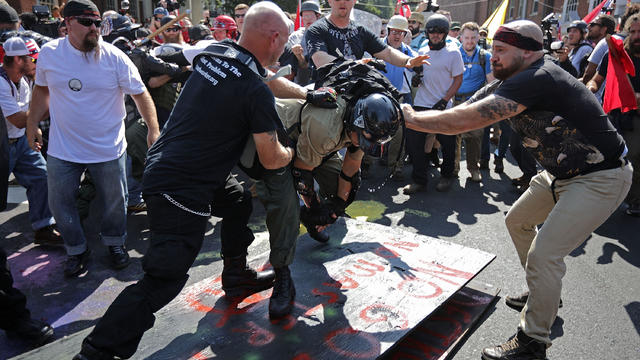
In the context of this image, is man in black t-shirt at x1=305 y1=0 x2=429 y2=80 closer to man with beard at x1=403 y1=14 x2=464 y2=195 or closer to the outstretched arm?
the outstretched arm

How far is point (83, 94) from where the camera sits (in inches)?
132

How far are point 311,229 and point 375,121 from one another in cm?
128

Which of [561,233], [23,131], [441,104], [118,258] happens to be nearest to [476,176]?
[441,104]

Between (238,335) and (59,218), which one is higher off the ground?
(59,218)

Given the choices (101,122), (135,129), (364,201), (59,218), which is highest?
(101,122)

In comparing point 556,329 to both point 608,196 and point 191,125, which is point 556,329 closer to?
point 608,196

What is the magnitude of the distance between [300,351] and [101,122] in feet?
7.67

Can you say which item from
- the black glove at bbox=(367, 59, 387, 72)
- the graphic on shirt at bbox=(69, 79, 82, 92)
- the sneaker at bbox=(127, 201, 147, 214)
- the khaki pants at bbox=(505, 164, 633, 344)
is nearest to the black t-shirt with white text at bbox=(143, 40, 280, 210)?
the black glove at bbox=(367, 59, 387, 72)

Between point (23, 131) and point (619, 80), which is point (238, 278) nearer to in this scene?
point (23, 131)

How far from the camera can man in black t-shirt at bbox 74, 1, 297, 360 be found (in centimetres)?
214

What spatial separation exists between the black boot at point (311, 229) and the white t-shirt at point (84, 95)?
1554 mm

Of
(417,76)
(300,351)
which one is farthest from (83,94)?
(417,76)

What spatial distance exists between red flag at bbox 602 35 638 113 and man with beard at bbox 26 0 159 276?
14.8ft

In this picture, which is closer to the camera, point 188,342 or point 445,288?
point 188,342
